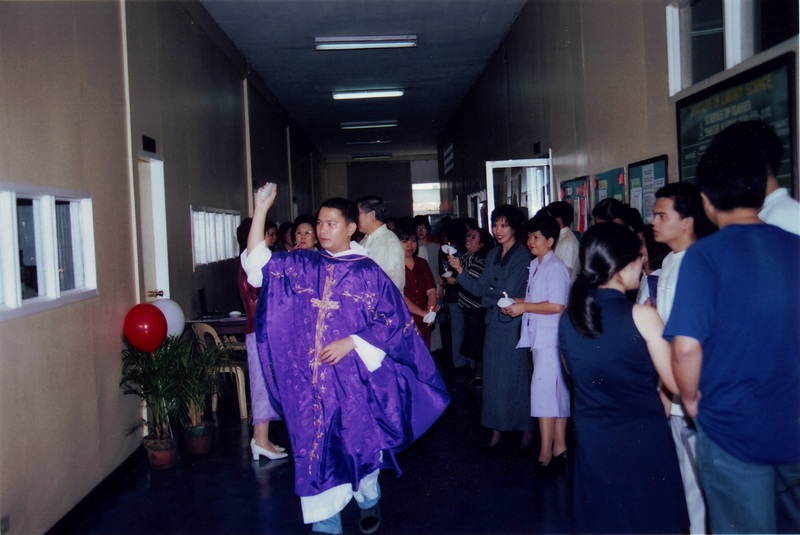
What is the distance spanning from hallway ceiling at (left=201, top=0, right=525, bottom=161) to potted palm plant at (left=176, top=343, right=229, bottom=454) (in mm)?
3454

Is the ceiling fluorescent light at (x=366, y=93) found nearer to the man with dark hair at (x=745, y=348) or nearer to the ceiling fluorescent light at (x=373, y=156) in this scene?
the ceiling fluorescent light at (x=373, y=156)

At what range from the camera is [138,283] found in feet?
14.8

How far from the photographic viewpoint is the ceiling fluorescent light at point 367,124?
524 inches

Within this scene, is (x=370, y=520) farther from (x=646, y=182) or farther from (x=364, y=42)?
(x=364, y=42)

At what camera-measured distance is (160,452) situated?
A: 4.13 m

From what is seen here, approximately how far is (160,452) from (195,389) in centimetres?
41

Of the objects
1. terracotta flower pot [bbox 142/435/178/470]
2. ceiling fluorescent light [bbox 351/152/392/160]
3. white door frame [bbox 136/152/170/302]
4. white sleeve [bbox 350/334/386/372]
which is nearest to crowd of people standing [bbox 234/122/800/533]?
white sleeve [bbox 350/334/386/372]

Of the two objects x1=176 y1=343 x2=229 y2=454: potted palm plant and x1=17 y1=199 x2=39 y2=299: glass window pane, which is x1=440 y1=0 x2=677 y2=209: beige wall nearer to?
x1=176 y1=343 x2=229 y2=454: potted palm plant

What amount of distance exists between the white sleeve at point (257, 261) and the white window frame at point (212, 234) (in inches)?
119

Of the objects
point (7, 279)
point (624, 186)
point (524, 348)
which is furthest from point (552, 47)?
point (7, 279)

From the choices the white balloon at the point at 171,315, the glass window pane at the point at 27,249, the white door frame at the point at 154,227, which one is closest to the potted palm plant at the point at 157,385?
the white balloon at the point at 171,315

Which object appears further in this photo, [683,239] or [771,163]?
[683,239]

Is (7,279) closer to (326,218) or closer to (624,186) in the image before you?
(326,218)

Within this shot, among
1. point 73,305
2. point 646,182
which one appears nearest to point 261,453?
point 73,305
